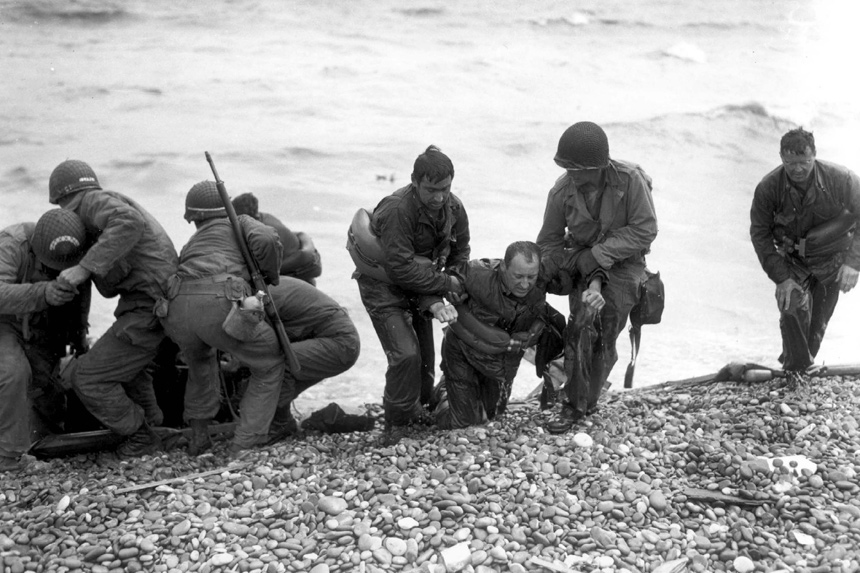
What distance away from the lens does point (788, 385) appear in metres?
6.23

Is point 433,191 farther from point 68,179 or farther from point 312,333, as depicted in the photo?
point 68,179

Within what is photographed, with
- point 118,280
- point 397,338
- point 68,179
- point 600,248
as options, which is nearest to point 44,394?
point 118,280

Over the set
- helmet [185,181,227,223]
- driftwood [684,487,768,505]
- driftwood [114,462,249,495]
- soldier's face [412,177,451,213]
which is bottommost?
driftwood [114,462,249,495]

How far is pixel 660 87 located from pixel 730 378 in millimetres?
15428

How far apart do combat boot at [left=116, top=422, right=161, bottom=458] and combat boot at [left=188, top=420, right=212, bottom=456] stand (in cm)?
27

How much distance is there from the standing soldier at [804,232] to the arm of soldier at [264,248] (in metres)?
2.93

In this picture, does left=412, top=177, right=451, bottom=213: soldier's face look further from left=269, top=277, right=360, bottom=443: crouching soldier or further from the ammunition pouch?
the ammunition pouch

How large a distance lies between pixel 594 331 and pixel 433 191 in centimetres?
125

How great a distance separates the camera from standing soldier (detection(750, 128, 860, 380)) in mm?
5785

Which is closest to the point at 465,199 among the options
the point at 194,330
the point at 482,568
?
the point at 194,330

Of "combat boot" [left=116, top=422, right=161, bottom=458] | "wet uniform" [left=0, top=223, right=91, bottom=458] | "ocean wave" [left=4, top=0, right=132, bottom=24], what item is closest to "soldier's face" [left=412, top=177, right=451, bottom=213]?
"wet uniform" [left=0, top=223, right=91, bottom=458]

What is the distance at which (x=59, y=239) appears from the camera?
5.55 metres

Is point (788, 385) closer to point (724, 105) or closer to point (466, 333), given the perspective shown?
point (466, 333)

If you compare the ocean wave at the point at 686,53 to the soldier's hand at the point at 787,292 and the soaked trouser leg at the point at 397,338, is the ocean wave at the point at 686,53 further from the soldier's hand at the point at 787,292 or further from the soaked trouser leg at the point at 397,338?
the soaked trouser leg at the point at 397,338
